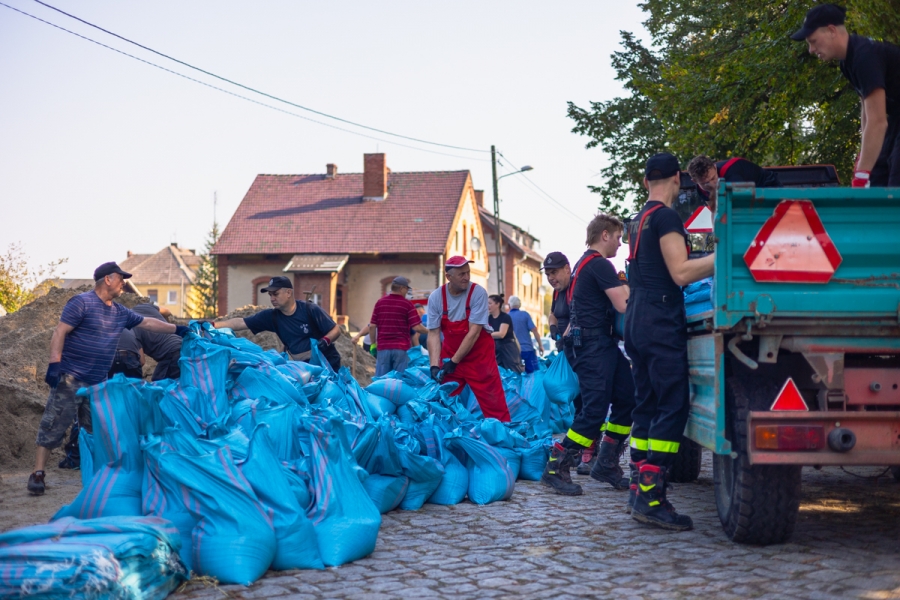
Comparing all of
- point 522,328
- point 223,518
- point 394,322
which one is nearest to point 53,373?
point 223,518

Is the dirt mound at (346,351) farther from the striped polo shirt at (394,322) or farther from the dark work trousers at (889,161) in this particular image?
the dark work trousers at (889,161)

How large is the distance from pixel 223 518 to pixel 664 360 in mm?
2400

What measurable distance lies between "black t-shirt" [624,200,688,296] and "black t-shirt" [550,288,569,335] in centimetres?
257

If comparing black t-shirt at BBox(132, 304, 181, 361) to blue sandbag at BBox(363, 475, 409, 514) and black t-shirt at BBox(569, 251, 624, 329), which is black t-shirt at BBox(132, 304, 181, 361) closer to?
blue sandbag at BBox(363, 475, 409, 514)

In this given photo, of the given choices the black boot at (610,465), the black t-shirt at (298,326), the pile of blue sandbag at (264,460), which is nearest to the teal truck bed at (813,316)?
the pile of blue sandbag at (264,460)

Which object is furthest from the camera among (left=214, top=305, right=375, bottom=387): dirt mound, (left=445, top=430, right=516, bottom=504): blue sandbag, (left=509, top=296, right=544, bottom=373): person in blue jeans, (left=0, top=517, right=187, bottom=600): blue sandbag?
(left=214, top=305, right=375, bottom=387): dirt mound

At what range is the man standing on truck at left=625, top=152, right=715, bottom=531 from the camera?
4.92 meters

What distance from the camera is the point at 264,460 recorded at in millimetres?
4395

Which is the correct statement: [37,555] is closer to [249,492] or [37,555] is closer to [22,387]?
[249,492]

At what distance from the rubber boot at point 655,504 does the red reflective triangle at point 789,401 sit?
3.18 ft

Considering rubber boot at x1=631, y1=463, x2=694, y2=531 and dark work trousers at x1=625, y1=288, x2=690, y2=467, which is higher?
dark work trousers at x1=625, y1=288, x2=690, y2=467

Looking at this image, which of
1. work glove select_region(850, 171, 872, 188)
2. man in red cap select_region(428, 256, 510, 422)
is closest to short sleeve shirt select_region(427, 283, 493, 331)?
man in red cap select_region(428, 256, 510, 422)

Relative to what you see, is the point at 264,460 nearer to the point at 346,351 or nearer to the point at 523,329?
the point at 523,329

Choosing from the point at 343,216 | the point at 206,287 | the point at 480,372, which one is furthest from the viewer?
the point at 206,287
